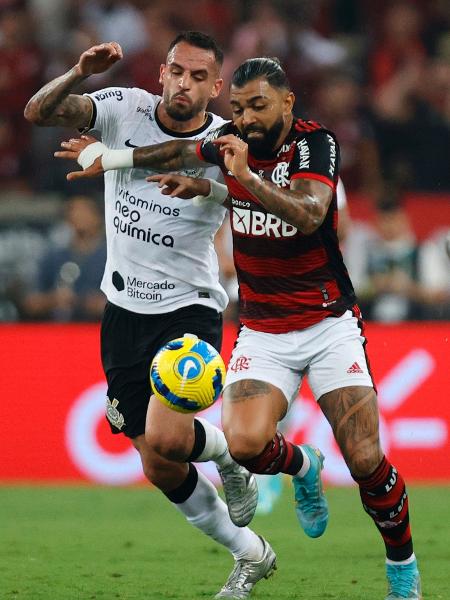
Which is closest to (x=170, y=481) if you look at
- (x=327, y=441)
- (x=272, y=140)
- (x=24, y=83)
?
(x=272, y=140)

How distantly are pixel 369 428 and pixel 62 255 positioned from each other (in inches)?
252

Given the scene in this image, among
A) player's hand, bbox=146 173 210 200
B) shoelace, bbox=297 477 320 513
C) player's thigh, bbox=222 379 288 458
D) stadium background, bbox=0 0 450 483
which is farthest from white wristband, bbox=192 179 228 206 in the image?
stadium background, bbox=0 0 450 483

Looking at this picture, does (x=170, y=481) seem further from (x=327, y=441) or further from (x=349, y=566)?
(x=327, y=441)

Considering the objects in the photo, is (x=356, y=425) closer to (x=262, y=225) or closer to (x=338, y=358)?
(x=338, y=358)

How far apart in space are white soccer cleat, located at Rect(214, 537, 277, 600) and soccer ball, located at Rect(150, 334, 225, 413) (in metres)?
0.85

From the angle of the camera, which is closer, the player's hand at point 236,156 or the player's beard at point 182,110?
the player's hand at point 236,156

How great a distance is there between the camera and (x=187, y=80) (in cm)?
697

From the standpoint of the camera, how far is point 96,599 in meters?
6.23

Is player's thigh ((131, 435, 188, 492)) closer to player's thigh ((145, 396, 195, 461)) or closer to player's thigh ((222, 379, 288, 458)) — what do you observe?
player's thigh ((145, 396, 195, 461))

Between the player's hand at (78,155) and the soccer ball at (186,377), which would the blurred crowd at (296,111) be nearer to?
the player's hand at (78,155)

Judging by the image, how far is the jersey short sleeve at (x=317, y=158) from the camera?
19.8ft

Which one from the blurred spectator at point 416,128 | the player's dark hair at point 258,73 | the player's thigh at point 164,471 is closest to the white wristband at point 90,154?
the player's dark hair at point 258,73

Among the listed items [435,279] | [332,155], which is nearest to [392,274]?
[435,279]

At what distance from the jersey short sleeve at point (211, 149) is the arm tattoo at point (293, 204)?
694 millimetres
